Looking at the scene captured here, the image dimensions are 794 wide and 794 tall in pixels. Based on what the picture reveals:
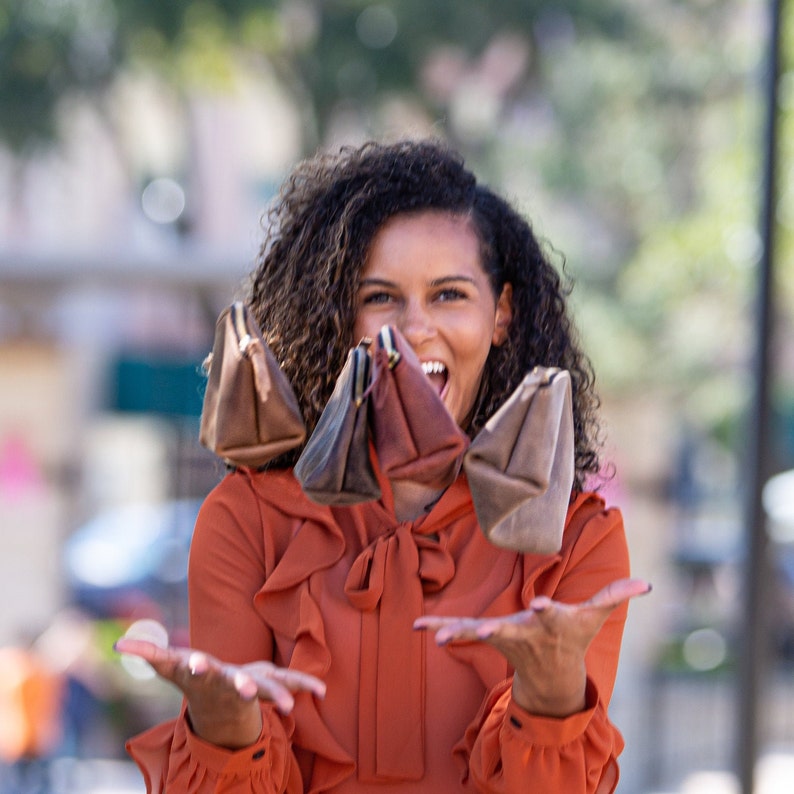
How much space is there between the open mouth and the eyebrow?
0.12 metres

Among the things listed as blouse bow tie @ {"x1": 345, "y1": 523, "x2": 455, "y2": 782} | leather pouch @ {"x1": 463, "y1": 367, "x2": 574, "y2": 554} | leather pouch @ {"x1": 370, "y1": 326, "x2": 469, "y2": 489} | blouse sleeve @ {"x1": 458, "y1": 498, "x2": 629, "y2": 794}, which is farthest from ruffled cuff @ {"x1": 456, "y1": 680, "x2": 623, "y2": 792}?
leather pouch @ {"x1": 370, "y1": 326, "x2": 469, "y2": 489}

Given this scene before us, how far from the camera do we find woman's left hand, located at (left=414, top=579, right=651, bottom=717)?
162 centimetres

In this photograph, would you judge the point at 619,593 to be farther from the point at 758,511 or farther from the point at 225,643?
the point at 758,511

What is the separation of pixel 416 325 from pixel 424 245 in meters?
0.15

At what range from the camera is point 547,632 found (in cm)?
164

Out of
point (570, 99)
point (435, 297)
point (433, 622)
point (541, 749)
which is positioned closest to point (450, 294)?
point (435, 297)

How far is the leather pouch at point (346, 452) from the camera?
5.85ft

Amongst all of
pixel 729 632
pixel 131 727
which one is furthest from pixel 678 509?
pixel 131 727

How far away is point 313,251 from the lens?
7.07 ft

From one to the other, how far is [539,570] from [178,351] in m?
Result: 11.5

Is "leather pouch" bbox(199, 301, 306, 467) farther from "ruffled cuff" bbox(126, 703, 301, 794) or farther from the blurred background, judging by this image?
the blurred background

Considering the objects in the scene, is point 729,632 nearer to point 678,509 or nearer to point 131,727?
point 678,509

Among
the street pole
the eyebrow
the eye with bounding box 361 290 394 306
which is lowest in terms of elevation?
the street pole

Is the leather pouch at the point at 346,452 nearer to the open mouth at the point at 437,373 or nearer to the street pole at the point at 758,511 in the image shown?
the open mouth at the point at 437,373
